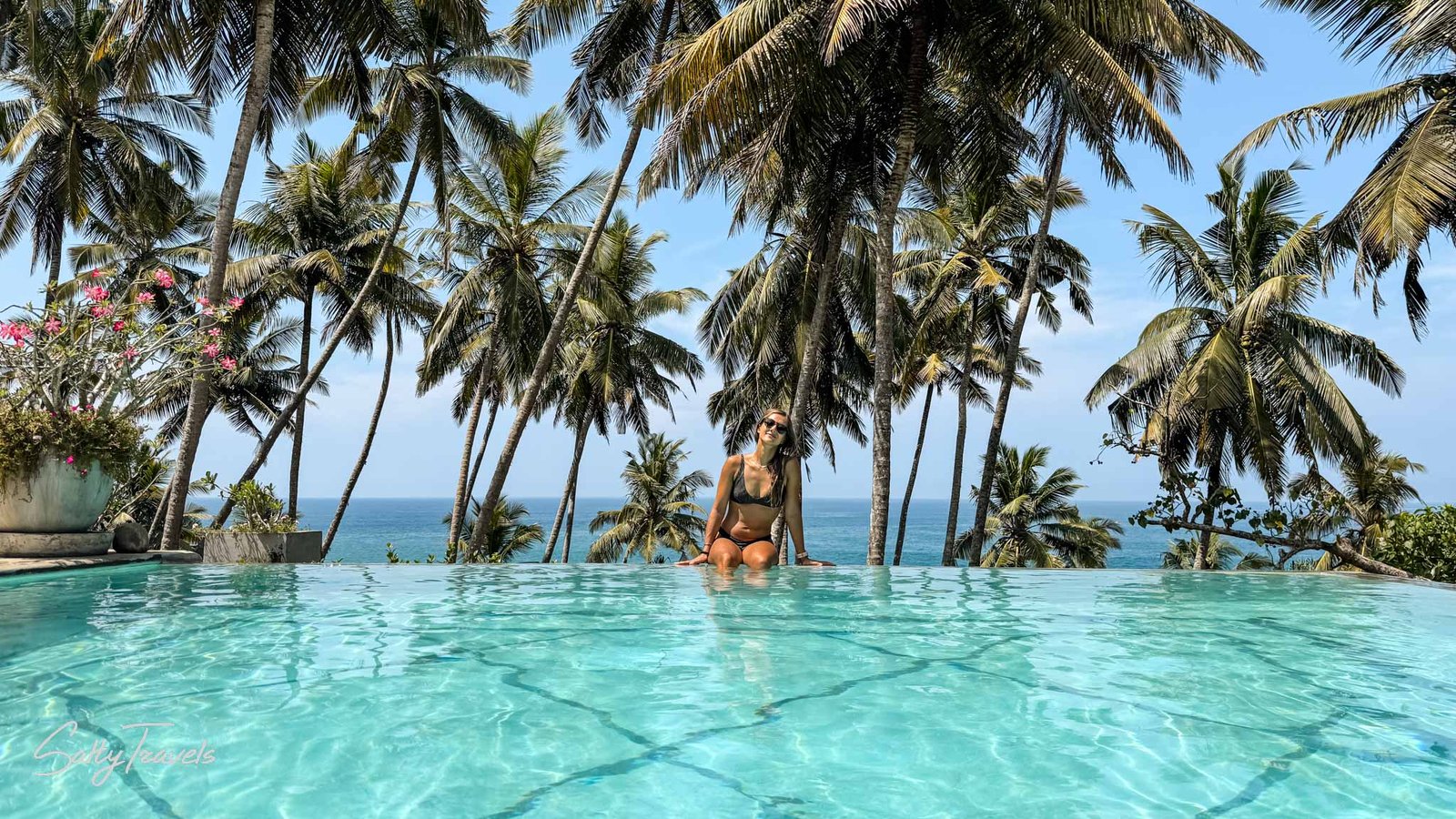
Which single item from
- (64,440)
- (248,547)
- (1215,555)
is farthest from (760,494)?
(1215,555)

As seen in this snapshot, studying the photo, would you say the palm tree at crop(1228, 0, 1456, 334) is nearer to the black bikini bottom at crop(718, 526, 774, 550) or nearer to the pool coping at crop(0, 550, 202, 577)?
the black bikini bottom at crop(718, 526, 774, 550)

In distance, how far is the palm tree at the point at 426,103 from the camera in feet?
59.7

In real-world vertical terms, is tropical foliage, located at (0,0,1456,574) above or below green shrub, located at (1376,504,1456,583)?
above

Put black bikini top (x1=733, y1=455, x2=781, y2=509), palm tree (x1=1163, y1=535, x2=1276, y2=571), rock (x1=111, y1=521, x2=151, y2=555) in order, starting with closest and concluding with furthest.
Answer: black bikini top (x1=733, y1=455, x2=781, y2=509)
rock (x1=111, y1=521, x2=151, y2=555)
palm tree (x1=1163, y1=535, x2=1276, y2=571)

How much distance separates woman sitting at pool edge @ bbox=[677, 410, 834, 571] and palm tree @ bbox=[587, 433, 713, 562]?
80.9ft

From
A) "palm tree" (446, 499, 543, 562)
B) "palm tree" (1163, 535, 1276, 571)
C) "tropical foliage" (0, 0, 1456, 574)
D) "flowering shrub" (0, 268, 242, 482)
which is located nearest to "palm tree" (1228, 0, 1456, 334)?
"tropical foliage" (0, 0, 1456, 574)

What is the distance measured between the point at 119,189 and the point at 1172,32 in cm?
2324

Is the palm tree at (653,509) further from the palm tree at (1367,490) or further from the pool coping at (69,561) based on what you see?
the pool coping at (69,561)

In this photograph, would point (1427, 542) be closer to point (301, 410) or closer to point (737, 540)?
point (737, 540)

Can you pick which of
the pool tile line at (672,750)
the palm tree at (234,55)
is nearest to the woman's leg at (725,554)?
the pool tile line at (672,750)

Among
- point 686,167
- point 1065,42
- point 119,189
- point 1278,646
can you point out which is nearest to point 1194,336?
point 1065,42

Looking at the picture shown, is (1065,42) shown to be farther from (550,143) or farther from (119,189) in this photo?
(119,189)

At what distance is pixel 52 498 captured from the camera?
26.3 ft

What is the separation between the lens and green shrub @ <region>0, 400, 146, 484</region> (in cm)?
764
